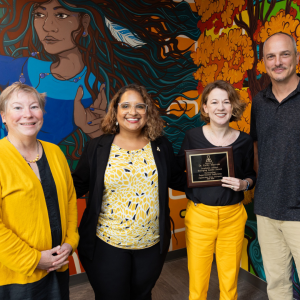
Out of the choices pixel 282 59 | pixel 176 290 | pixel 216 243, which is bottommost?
pixel 176 290

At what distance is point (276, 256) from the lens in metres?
1.89

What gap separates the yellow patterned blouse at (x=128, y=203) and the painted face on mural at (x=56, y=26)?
1523 millimetres

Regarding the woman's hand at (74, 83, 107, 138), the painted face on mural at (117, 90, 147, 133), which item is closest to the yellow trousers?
the painted face on mural at (117, 90, 147, 133)

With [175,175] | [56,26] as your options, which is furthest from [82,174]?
[56,26]

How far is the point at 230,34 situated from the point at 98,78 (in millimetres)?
1530

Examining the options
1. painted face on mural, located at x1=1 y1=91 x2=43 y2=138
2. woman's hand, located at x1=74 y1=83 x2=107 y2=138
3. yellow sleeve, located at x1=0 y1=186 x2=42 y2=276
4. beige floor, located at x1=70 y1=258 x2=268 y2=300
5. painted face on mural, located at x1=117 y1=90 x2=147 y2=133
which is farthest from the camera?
woman's hand, located at x1=74 y1=83 x2=107 y2=138

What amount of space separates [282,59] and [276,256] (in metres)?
1.38

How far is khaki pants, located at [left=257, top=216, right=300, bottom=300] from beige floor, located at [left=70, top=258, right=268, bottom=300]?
0.76 m

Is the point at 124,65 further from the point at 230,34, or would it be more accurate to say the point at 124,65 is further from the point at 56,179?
the point at 56,179

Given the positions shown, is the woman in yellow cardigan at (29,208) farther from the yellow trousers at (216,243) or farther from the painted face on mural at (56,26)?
the painted face on mural at (56,26)

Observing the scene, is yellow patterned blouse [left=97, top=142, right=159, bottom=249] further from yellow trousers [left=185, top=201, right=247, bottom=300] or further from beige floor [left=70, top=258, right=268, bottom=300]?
beige floor [left=70, top=258, right=268, bottom=300]

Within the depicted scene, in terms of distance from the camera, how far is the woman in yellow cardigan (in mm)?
1204

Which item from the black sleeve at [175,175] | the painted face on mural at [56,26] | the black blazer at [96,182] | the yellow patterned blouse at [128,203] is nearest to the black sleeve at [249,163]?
the black sleeve at [175,175]

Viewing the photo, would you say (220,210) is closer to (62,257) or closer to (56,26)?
(62,257)
